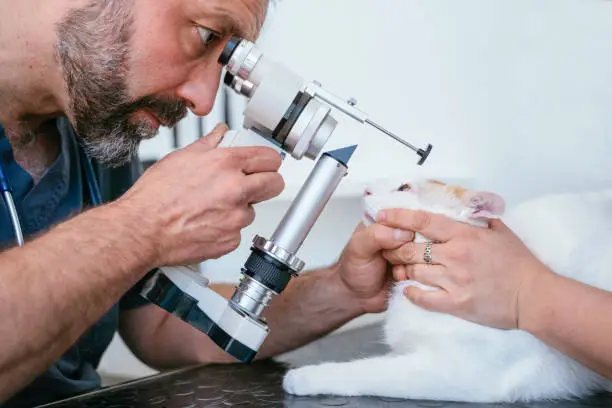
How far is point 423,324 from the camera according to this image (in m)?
0.98

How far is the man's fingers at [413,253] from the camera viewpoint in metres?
0.96

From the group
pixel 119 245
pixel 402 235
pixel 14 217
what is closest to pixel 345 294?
pixel 402 235

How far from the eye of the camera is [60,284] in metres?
0.81

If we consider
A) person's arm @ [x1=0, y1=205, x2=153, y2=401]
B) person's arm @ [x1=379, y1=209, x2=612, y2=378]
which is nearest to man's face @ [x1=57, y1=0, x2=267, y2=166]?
person's arm @ [x1=0, y1=205, x2=153, y2=401]

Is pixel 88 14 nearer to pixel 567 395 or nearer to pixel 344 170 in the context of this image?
pixel 344 170

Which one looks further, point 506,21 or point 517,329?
point 506,21

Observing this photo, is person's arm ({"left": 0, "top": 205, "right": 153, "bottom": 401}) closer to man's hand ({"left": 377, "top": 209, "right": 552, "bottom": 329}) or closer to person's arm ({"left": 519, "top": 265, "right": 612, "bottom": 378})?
man's hand ({"left": 377, "top": 209, "right": 552, "bottom": 329})

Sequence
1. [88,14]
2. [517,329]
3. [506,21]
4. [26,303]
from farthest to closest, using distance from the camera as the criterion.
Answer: [506,21] < [88,14] < [517,329] < [26,303]

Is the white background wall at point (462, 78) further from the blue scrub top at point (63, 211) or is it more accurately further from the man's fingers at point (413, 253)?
the man's fingers at point (413, 253)

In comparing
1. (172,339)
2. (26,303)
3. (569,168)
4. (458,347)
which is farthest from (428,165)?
(26,303)

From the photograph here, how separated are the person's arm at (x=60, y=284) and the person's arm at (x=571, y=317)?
511 millimetres

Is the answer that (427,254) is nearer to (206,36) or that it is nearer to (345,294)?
(345,294)

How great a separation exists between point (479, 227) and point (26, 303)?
0.60 meters

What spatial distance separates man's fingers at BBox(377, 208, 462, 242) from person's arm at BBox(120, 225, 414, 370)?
25mm
